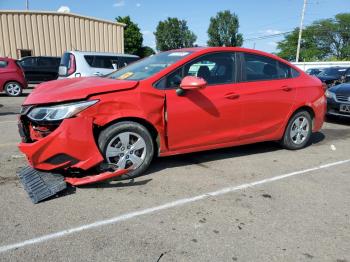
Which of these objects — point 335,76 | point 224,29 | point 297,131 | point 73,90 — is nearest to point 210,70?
point 73,90

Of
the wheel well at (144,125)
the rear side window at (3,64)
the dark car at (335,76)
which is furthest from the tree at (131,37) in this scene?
the wheel well at (144,125)

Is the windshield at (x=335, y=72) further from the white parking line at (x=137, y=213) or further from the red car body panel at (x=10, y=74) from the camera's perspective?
the red car body panel at (x=10, y=74)

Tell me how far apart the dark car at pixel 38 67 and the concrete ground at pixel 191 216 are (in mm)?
16108

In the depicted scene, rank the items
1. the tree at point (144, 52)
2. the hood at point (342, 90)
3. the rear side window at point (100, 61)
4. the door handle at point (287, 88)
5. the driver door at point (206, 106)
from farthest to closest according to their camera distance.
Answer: the tree at point (144, 52), the rear side window at point (100, 61), the hood at point (342, 90), the door handle at point (287, 88), the driver door at point (206, 106)

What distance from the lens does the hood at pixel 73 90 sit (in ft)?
13.1

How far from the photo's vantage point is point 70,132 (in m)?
3.84

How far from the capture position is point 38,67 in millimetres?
20016

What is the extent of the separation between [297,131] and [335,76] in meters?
12.3

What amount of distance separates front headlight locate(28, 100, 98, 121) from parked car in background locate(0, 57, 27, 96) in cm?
1144

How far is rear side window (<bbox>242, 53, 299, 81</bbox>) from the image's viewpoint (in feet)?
17.3

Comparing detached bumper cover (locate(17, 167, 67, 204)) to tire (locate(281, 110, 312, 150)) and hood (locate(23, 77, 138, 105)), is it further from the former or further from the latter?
tire (locate(281, 110, 312, 150))

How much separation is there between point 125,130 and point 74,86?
830mm

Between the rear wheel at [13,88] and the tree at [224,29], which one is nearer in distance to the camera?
the rear wheel at [13,88]

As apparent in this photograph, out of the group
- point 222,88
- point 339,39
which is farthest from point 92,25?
point 339,39
